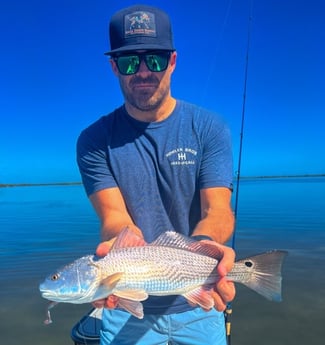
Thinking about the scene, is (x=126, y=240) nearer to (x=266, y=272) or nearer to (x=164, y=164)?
(x=164, y=164)

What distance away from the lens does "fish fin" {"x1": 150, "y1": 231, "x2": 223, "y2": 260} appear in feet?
11.9

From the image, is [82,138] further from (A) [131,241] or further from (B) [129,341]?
(B) [129,341]

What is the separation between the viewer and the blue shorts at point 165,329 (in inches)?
150

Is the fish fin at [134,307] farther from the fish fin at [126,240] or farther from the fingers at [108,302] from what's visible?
the fish fin at [126,240]

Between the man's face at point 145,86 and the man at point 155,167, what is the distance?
0.01 meters

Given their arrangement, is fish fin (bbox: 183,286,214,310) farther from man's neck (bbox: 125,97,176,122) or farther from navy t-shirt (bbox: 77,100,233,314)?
man's neck (bbox: 125,97,176,122)

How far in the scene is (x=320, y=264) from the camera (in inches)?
513

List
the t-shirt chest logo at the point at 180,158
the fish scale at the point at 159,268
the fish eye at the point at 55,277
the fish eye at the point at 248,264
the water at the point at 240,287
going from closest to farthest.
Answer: the fish eye at the point at 55,277 → the fish scale at the point at 159,268 → the fish eye at the point at 248,264 → the t-shirt chest logo at the point at 180,158 → the water at the point at 240,287

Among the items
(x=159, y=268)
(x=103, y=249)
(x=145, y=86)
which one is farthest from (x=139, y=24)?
(x=159, y=268)

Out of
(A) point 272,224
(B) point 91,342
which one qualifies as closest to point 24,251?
(B) point 91,342

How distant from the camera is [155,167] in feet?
13.5

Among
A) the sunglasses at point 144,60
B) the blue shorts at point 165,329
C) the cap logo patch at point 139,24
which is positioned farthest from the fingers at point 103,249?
the cap logo patch at point 139,24

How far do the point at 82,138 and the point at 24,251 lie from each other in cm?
1388

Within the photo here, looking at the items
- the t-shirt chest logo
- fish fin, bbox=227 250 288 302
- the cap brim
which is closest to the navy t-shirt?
the t-shirt chest logo
